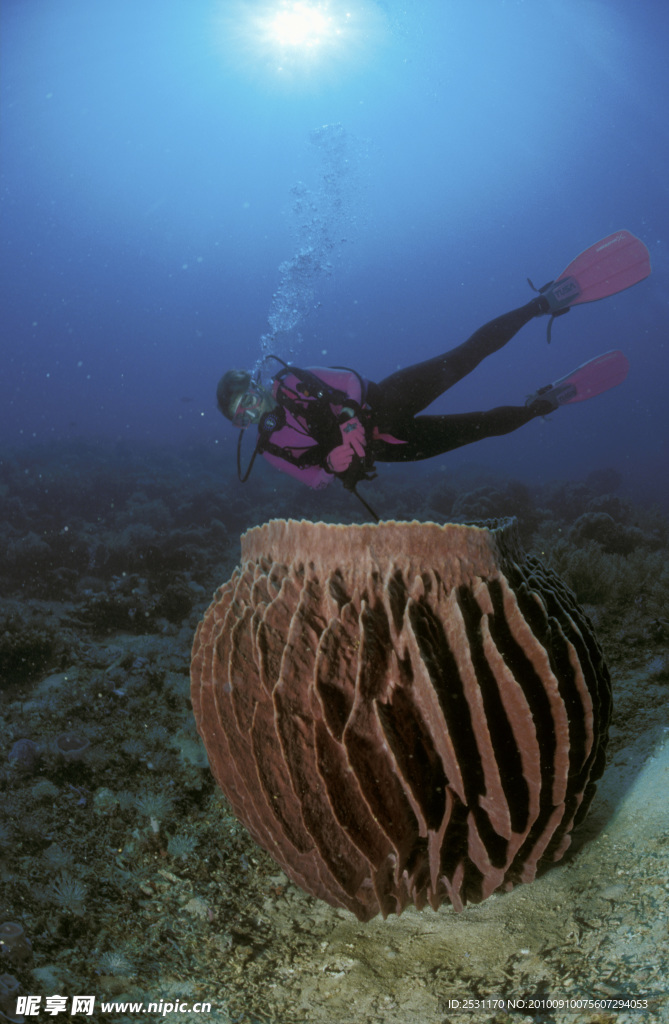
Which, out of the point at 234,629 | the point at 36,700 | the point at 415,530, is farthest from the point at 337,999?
the point at 36,700

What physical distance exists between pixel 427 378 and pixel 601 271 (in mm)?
3998

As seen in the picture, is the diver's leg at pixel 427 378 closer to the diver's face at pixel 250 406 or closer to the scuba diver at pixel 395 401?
the scuba diver at pixel 395 401

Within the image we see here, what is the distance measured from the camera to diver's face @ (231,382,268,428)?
250 inches

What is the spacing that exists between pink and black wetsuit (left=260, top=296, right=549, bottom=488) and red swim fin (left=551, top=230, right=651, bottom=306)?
1.57 meters

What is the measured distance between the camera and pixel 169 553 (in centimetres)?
841

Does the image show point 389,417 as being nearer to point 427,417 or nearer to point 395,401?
point 395,401

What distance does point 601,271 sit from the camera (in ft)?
26.2

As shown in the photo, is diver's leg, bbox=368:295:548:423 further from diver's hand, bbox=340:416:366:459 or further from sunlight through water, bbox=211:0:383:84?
sunlight through water, bbox=211:0:383:84

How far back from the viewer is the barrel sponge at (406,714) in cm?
152

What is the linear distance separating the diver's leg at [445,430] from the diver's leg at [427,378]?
281mm

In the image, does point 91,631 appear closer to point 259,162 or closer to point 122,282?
point 259,162

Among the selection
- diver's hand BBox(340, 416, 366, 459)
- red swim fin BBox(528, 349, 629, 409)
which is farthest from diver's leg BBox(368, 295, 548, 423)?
red swim fin BBox(528, 349, 629, 409)

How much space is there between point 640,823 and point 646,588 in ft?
9.19

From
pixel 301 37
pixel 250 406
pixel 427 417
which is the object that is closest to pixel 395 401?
pixel 427 417
